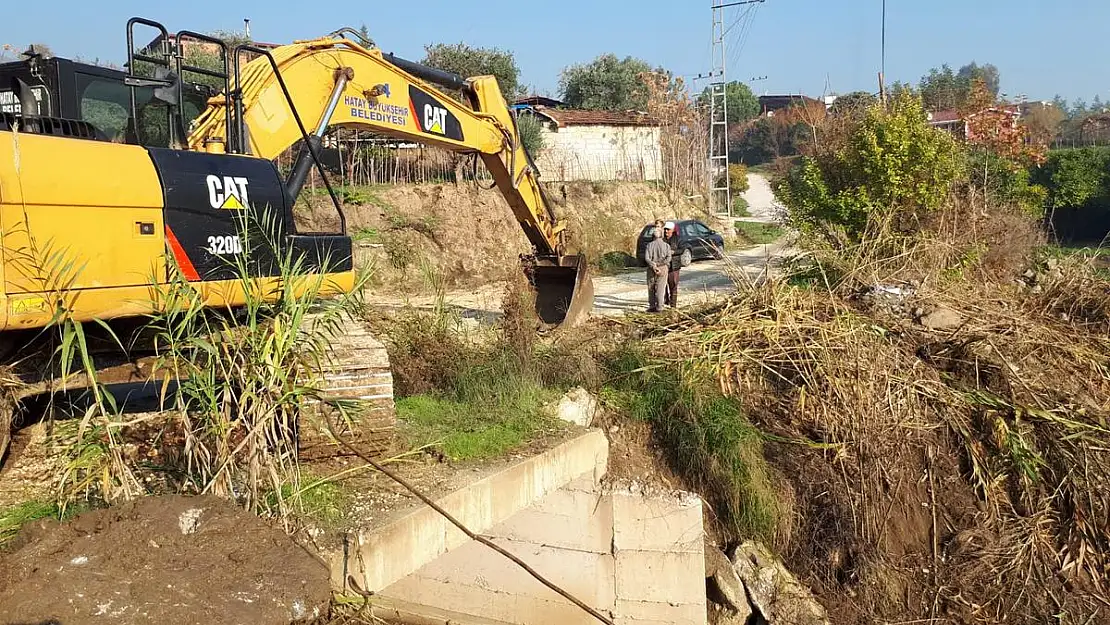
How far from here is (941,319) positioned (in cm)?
993

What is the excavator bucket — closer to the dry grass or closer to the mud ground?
the dry grass

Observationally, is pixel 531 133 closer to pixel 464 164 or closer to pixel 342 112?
pixel 464 164

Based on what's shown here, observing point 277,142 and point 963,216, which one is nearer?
point 277,142

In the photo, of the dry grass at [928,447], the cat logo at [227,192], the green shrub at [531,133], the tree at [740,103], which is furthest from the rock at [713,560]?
the tree at [740,103]

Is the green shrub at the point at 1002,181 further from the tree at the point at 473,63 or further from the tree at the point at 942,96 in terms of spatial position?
the tree at the point at 473,63

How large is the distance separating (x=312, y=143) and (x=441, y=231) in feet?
41.5

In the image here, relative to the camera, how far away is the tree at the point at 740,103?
65.1 meters

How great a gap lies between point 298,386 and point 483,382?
3.08 meters

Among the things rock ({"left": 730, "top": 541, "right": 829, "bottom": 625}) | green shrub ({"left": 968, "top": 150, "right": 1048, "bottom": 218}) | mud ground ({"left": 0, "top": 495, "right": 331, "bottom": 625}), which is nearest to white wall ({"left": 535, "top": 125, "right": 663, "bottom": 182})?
green shrub ({"left": 968, "top": 150, "right": 1048, "bottom": 218})

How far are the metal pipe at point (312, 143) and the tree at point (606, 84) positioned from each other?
32233 millimetres

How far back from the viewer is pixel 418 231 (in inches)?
772

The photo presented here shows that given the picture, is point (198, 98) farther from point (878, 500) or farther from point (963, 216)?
point (963, 216)

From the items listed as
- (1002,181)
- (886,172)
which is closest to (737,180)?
(1002,181)

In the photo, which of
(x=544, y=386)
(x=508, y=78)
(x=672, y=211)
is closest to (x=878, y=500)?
(x=544, y=386)
